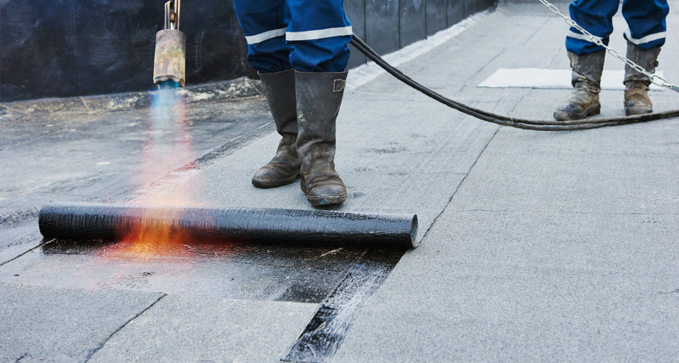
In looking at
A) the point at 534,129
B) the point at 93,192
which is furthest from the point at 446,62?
the point at 93,192

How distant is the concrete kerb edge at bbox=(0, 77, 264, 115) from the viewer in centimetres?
394

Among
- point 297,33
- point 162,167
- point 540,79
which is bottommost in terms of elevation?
point 162,167

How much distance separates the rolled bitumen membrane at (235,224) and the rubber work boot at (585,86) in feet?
6.81

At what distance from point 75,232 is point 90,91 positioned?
2.38 meters

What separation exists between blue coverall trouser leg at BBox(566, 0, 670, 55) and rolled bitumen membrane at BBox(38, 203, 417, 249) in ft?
7.57

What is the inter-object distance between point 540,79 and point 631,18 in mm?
1317

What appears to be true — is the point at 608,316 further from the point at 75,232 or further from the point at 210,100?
the point at 210,100

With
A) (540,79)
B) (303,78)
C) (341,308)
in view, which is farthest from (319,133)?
(540,79)

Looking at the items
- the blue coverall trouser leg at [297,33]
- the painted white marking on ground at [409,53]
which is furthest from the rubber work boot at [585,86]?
the blue coverall trouser leg at [297,33]

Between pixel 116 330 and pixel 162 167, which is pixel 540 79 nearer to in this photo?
pixel 162 167

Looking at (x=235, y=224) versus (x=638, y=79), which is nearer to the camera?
(x=235, y=224)

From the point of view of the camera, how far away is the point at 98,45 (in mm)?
4102

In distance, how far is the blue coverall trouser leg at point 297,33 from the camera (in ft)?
7.20

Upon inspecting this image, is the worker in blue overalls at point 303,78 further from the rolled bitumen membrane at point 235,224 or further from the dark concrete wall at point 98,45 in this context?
the dark concrete wall at point 98,45
